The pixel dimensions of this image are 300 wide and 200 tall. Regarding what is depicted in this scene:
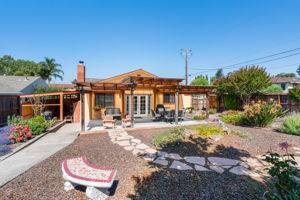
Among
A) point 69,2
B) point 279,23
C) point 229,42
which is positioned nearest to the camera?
point 69,2

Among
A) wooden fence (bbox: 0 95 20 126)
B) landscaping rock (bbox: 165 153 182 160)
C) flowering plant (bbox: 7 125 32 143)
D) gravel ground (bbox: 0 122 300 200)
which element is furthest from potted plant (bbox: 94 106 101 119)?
landscaping rock (bbox: 165 153 182 160)

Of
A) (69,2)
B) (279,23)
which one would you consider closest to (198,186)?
(69,2)

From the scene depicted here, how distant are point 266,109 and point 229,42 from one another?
10.8 meters

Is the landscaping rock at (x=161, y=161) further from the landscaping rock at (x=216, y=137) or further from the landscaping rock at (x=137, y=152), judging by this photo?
the landscaping rock at (x=216, y=137)

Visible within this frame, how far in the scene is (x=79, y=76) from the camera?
12.2m

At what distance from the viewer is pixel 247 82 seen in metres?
11.9

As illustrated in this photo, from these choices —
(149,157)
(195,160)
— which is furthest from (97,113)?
(195,160)

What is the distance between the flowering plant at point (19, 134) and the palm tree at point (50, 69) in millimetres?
32550

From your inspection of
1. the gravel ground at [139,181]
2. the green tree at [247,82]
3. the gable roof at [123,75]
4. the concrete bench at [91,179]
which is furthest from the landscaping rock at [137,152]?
the green tree at [247,82]

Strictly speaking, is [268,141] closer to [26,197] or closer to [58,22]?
[26,197]

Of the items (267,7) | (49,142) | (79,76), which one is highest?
(267,7)

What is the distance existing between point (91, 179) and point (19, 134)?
17.9 feet

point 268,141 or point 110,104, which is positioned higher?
point 110,104

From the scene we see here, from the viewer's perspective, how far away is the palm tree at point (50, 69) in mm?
31008
